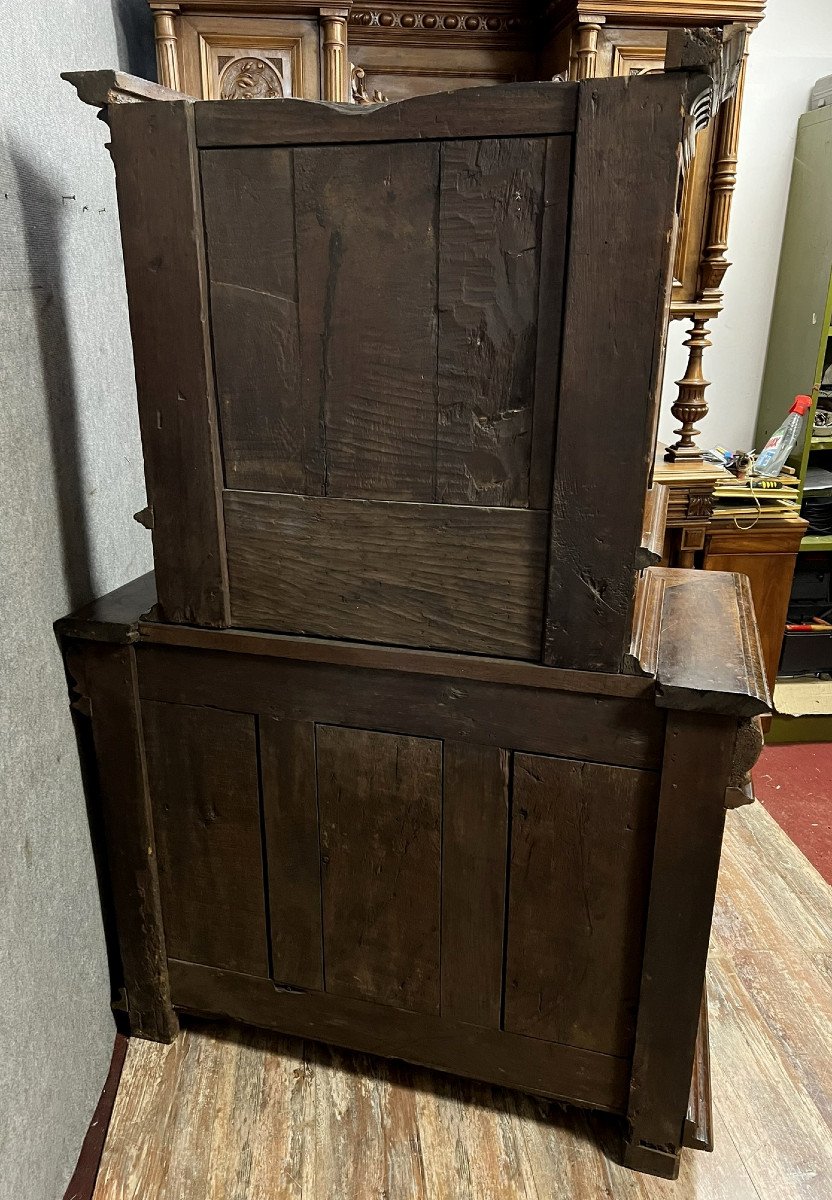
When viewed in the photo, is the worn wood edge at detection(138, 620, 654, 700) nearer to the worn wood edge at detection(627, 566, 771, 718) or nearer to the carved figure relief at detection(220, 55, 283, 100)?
the worn wood edge at detection(627, 566, 771, 718)

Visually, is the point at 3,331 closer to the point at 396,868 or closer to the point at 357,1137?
the point at 396,868

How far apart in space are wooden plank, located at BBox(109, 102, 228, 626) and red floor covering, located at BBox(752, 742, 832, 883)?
185 cm

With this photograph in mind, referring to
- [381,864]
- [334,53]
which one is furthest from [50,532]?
[334,53]

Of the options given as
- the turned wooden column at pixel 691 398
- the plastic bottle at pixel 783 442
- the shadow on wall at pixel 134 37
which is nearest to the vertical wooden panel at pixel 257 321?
the shadow on wall at pixel 134 37

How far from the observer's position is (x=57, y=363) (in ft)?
4.41

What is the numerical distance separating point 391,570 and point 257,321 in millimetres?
390

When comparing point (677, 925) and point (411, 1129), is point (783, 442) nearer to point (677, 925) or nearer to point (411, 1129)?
point (677, 925)

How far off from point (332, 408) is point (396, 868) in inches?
28.8

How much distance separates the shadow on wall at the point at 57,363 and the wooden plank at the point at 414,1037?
0.76 meters

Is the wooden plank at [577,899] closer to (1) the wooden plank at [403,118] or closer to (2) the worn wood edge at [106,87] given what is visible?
(1) the wooden plank at [403,118]

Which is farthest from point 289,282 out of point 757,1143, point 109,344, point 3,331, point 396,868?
point 757,1143

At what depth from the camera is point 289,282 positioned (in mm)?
1145

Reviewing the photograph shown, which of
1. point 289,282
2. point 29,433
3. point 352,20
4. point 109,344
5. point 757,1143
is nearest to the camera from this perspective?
point 289,282

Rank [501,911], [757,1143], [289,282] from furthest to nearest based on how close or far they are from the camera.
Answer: [757,1143], [501,911], [289,282]
